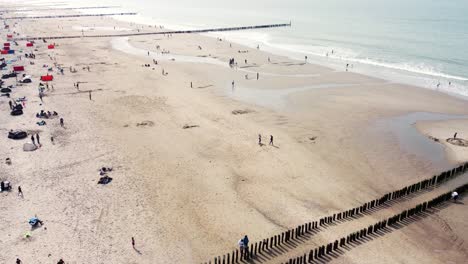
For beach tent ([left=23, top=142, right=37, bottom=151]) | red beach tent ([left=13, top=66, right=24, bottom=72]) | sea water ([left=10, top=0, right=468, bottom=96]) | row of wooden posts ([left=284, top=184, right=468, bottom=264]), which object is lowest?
row of wooden posts ([left=284, top=184, right=468, bottom=264])

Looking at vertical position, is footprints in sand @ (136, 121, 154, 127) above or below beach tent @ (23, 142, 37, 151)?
above

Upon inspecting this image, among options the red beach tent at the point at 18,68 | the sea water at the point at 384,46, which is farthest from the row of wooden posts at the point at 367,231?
the red beach tent at the point at 18,68

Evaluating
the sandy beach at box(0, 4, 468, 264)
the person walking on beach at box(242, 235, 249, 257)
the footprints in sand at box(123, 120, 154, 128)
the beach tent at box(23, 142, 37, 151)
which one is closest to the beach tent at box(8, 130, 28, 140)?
the sandy beach at box(0, 4, 468, 264)

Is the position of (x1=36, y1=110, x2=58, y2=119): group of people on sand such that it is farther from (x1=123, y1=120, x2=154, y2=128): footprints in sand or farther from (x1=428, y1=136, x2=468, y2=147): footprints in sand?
(x1=428, y1=136, x2=468, y2=147): footprints in sand

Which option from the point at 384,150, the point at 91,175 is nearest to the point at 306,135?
the point at 384,150

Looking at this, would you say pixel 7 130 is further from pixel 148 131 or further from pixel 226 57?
pixel 226 57

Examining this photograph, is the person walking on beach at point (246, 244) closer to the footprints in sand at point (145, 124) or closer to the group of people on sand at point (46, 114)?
the footprints in sand at point (145, 124)
